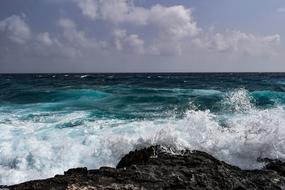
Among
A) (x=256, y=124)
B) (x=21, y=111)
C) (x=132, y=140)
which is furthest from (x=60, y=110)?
(x=256, y=124)

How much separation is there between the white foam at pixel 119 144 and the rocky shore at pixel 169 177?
5.49ft

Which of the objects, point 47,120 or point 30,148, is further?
point 47,120

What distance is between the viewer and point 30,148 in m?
9.48

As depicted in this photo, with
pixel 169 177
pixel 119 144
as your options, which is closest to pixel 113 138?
pixel 119 144

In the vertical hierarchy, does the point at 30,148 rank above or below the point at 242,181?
below

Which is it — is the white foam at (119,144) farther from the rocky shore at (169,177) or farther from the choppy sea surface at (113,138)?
the rocky shore at (169,177)

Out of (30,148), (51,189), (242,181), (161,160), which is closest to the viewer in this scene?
(51,189)

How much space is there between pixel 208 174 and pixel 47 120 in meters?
9.96

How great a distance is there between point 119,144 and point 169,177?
14.2 ft

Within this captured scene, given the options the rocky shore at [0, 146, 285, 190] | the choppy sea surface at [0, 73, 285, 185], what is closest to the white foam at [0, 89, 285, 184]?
the choppy sea surface at [0, 73, 285, 185]

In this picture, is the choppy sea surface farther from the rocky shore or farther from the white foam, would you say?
the rocky shore

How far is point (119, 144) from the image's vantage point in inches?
358

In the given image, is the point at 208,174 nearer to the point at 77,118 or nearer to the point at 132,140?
the point at 132,140

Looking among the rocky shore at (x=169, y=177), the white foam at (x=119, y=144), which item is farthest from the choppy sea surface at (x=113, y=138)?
the rocky shore at (x=169, y=177)
